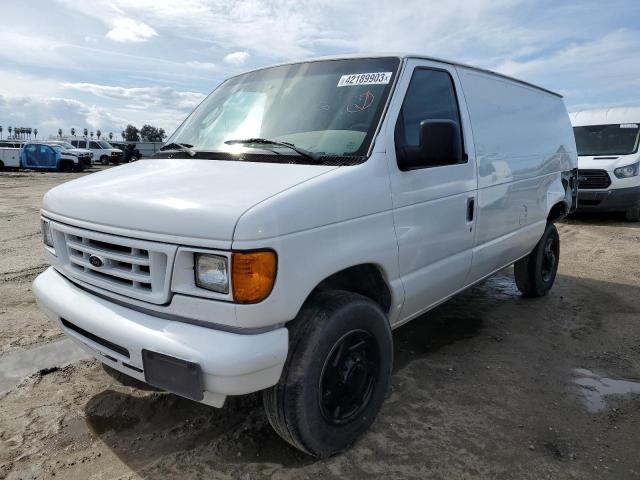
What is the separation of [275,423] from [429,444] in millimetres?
918

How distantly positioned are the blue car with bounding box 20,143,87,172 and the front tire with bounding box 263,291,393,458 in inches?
1002

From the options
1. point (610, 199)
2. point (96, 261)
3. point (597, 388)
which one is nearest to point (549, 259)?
point (597, 388)

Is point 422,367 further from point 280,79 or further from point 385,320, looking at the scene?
point 280,79

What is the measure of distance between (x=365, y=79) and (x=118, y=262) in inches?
69.7

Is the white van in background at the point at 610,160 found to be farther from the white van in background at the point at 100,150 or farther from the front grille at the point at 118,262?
the white van in background at the point at 100,150

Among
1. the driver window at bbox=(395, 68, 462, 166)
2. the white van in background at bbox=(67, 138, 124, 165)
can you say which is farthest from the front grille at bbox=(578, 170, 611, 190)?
the white van in background at bbox=(67, 138, 124, 165)

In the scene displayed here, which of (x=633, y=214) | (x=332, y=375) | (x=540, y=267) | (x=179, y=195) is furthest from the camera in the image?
(x=633, y=214)

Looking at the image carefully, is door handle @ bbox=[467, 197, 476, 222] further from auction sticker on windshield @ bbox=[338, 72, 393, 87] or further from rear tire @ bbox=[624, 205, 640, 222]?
rear tire @ bbox=[624, 205, 640, 222]

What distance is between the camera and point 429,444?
2.74m

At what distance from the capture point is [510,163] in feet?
13.6

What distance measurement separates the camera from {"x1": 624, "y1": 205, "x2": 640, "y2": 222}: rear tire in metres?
10.3

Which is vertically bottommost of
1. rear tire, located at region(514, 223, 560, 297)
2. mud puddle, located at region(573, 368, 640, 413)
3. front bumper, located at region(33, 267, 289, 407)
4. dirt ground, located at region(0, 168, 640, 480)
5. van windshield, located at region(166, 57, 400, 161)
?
mud puddle, located at region(573, 368, 640, 413)

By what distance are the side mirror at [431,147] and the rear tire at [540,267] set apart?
271 centimetres

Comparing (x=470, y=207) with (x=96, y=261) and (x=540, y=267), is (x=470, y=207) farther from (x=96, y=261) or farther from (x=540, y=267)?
(x=96, y=261)
